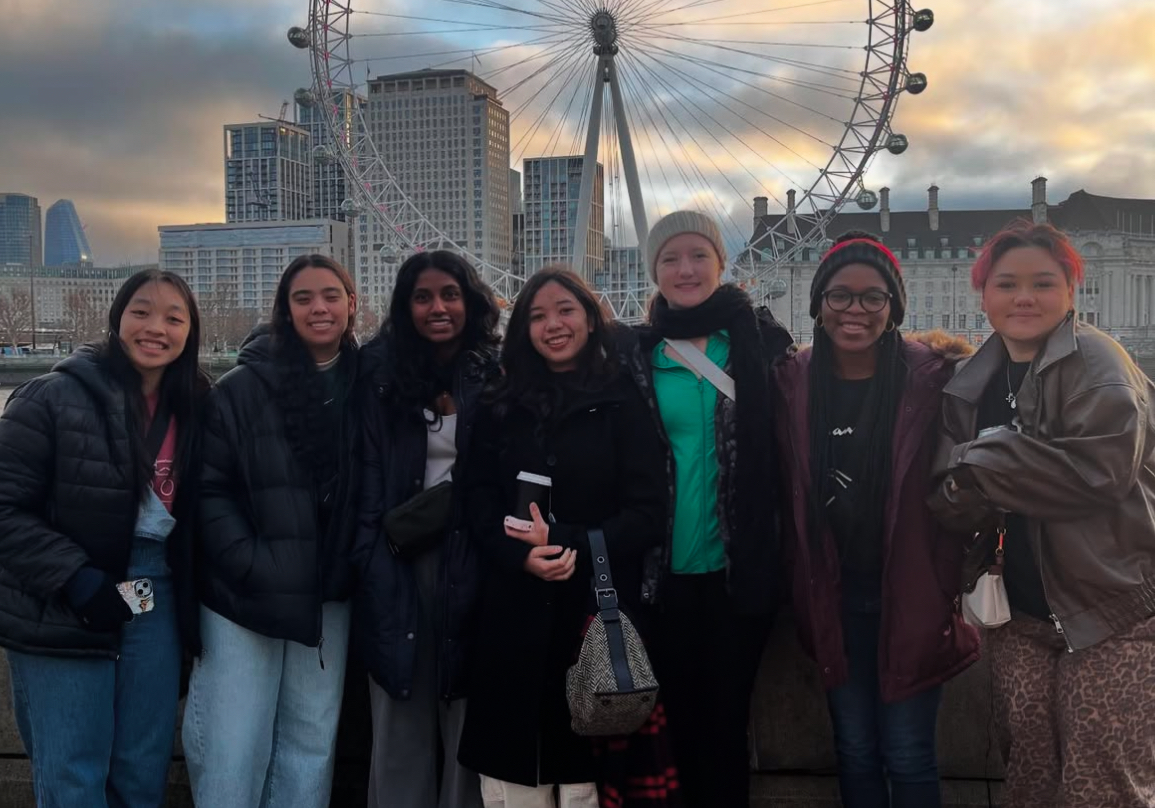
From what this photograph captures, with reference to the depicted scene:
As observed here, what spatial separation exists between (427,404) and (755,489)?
Answer: 3.11 feet

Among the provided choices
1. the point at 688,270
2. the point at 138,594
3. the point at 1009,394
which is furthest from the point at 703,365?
the point at 138,594

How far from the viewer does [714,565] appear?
9.19 ft

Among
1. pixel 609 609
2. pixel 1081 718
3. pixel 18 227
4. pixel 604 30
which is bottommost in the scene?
pixel 1081 718

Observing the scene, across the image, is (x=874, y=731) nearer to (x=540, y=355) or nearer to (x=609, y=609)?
(x=609, y=609)

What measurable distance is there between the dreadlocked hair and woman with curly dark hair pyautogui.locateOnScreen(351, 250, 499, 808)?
92 cm

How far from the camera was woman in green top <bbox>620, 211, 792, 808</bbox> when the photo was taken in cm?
275

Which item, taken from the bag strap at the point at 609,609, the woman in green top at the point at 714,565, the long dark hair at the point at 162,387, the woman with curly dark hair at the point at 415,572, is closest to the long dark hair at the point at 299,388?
the woman with curly dark hair at the point at 415,572

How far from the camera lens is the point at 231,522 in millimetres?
2797

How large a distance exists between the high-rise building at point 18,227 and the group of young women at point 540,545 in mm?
111082

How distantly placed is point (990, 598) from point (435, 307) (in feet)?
5.61

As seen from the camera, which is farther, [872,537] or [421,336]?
[421,336]

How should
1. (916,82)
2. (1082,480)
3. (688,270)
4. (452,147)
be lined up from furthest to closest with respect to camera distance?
(452,147) → (916,82) → (688,270) → (1082,480)

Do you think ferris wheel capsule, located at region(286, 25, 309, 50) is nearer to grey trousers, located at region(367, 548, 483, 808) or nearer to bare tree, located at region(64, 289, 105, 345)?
grey trousers, located at region(367, 548, 483, 808)

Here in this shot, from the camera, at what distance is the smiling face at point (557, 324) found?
283cm
